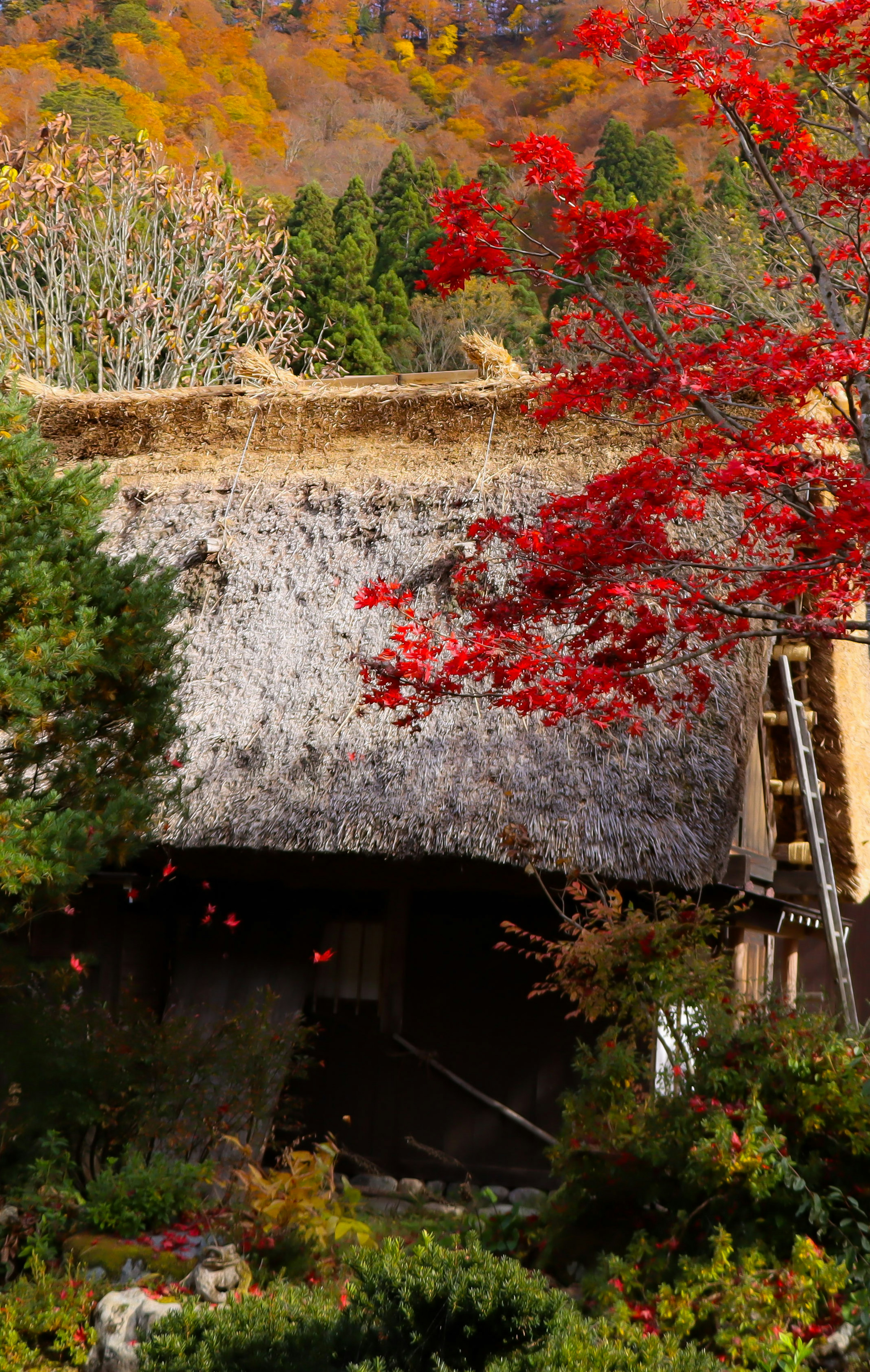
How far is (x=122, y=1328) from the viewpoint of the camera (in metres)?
3.96

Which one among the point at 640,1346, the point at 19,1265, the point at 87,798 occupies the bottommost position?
the point at 19,1265

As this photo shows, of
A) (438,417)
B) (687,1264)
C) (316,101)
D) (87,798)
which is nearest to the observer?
(687,1264)

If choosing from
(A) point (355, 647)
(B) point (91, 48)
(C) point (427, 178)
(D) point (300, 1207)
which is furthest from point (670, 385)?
(B) point (91, 48)

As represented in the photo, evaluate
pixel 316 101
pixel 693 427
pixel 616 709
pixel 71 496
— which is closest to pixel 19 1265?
pixel 71 496

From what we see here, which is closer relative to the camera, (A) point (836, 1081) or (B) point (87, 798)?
(A) point (836, 1081)

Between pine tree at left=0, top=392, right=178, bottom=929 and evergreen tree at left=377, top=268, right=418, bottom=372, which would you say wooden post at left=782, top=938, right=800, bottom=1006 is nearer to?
pine tree at left=0, top=392, right=178, bottom=929

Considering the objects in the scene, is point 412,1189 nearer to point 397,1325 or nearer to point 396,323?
point 397,1325

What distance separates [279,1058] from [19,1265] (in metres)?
1.53

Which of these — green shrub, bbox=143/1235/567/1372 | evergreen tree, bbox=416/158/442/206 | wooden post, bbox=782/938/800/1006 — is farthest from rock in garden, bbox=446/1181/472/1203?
evergreen tree, bbox=416/158/442/206

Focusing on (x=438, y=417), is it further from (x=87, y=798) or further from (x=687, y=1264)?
(x=687, y=1264)

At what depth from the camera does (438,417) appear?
28.3 ft

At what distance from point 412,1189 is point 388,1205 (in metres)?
0.35

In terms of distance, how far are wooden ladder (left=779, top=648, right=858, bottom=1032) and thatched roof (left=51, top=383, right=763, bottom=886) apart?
370 millimetres

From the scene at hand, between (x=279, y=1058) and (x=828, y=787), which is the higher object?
(x=828, y=787)
